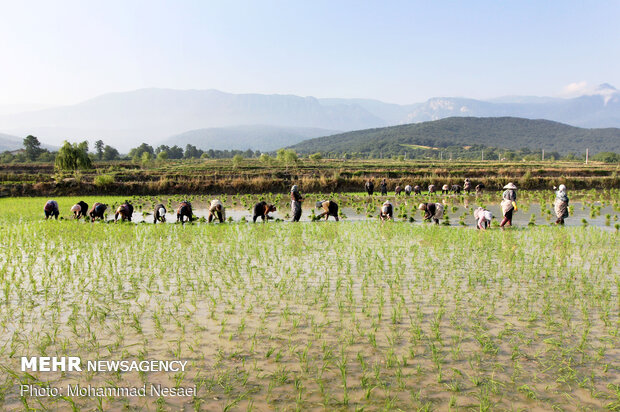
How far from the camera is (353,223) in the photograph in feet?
43.1

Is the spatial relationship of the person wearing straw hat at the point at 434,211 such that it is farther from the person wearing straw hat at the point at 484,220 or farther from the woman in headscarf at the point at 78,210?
the woman in headscarf at the point at 78,210

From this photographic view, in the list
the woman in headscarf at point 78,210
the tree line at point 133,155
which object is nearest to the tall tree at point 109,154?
the tree line at point 133,155

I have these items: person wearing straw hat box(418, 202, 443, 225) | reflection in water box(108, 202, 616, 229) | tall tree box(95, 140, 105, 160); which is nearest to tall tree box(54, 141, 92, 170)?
reflection in water box(108, 202, 616, 229)

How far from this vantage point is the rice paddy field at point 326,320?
337 cm

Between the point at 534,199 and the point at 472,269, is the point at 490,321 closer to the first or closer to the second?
the point at 472,269

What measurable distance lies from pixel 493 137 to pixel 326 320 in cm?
18792

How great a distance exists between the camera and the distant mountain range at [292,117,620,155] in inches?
6004

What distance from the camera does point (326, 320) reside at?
4938mm

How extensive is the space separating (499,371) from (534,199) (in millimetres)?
20968

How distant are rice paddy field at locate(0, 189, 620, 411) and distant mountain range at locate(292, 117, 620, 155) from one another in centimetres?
13173

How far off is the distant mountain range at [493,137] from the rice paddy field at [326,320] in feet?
432

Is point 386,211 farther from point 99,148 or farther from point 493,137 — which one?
point 493,137

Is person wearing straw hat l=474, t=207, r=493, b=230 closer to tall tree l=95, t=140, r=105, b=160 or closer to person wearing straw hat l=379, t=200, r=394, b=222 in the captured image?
person wearing straw hat l=379, t=200, r=394, b=222

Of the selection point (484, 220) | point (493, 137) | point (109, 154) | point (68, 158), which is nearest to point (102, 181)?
point (68, 158)
